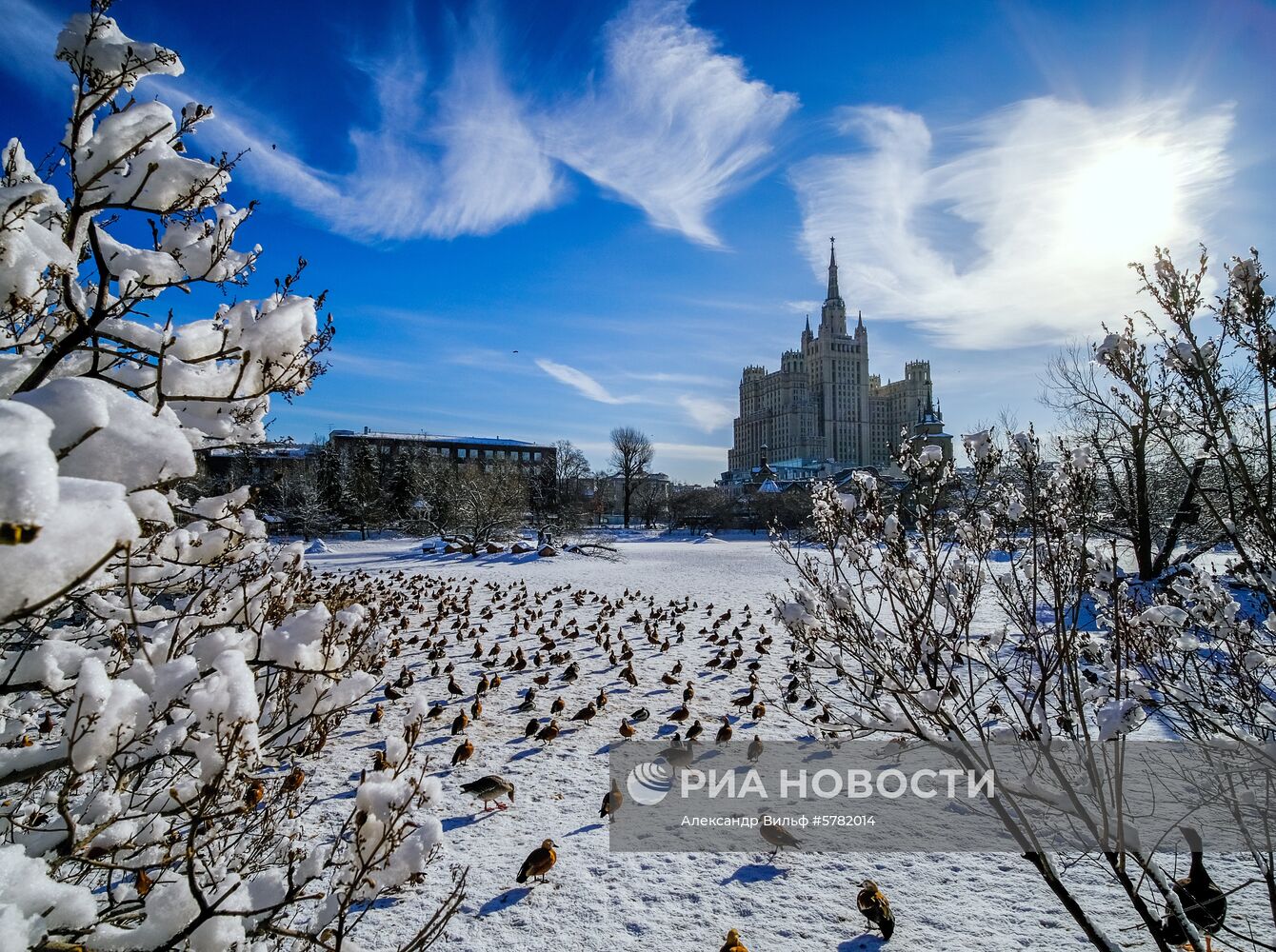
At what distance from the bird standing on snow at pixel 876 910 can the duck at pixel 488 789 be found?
11.2 feet

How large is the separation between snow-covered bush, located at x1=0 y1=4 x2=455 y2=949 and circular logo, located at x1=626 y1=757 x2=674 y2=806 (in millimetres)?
4312

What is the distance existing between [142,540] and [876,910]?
5.02m

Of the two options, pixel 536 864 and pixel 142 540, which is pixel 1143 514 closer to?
pixel 536 864

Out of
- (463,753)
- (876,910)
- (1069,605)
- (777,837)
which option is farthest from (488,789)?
(1069,605)

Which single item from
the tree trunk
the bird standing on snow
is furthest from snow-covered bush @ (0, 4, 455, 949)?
the tree trunk

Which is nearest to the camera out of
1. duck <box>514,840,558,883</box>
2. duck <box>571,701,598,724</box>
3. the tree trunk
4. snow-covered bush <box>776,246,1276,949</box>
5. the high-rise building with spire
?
snow-covered bush <box>776,246,1276,949</box>

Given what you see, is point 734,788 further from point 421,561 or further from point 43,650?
point 421,561

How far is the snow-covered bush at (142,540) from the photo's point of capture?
1.03 metres

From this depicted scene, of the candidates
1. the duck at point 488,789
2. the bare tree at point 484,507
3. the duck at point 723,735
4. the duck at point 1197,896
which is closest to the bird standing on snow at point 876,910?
the duck at point 1197,896

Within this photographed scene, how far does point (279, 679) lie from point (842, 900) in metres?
4.54

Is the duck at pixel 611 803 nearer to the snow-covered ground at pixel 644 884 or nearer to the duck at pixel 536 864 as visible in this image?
the snow-covered ground at pixel 644 884

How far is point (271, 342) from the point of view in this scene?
186 centimetres

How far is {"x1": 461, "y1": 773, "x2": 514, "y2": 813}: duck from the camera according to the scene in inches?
237

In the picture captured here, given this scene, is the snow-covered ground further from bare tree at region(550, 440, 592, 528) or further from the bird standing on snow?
bare tree at region(550, 440, 592, 528)
